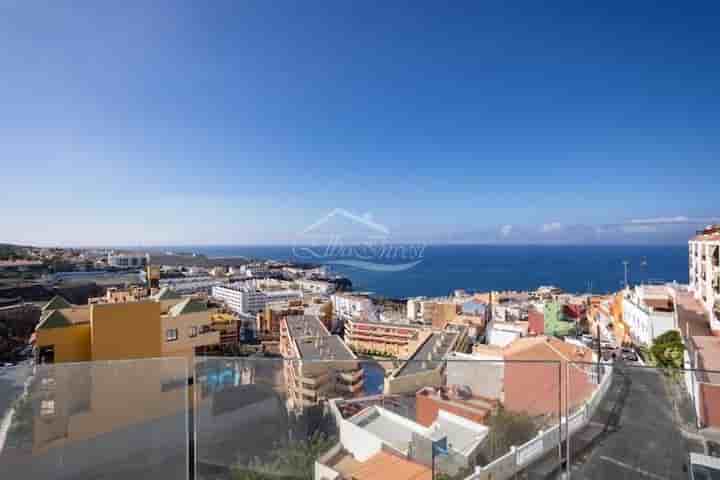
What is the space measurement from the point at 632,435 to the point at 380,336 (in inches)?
879

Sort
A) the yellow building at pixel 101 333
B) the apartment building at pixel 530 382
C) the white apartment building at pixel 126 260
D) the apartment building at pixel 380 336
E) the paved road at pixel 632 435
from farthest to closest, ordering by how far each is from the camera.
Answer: the apartment building at pixel 380 336 < the white apartment building at pixel 126 260 < the yellow building at pixel 101 333 < the apartment building at pixel 530 382 < the paved road at pixel 632 435

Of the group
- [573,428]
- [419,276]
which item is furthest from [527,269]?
[573,428]

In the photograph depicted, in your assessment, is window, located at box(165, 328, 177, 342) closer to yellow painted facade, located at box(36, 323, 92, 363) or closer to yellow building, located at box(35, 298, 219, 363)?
yellow building, located at box(35, 298, 219, 363)

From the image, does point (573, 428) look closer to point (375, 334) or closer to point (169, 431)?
point (169, 431)

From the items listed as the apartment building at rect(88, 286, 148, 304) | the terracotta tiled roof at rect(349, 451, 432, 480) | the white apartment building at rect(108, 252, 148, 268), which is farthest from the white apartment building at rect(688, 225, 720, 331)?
the white apartment building at rect(108, 252, 148, 268)

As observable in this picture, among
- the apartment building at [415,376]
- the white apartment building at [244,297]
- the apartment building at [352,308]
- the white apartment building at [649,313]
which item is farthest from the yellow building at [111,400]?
the white apartment building at [244,297]

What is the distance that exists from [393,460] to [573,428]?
75 centimetres

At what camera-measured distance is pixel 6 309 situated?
920cm

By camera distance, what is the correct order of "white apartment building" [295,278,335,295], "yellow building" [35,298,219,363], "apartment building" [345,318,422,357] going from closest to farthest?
"yellow building" [35,298,219,363]
"apartment building" [345,318,422,357]
"white apartment building" [295,278,335,295]

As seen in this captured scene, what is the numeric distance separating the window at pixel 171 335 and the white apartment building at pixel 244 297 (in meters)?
27.5

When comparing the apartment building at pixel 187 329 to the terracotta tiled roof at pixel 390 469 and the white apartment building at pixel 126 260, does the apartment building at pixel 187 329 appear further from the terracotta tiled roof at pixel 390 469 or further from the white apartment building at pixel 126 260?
the white apartment building at pixel 126 260

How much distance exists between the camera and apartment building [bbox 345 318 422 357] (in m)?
22.6

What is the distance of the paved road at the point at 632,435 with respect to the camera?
1.45 m

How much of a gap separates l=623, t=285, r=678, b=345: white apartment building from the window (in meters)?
11.2
